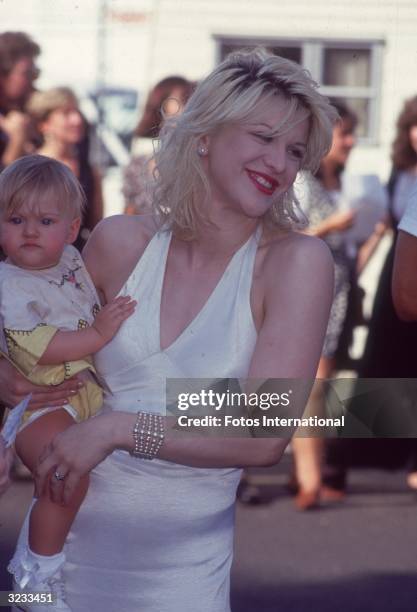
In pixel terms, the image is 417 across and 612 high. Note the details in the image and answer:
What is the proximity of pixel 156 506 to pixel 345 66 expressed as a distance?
154 inches

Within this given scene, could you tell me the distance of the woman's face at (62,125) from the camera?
5.06 meters

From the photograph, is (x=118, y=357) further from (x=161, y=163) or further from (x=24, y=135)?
(x=24, y=135)

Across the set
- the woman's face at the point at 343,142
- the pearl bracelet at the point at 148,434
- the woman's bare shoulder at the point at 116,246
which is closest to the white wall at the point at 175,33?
the woman's face at the point at 343,142

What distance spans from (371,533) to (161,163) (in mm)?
2599

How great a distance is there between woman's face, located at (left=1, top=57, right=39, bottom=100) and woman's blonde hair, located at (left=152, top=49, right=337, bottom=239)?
262 centimetres

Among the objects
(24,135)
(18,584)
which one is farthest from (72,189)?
(24,135)

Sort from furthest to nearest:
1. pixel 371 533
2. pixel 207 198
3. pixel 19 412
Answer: pixel 371 533 < pixel 207 198 < pixel 19 412

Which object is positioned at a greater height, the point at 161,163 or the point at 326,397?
the point at 161,163

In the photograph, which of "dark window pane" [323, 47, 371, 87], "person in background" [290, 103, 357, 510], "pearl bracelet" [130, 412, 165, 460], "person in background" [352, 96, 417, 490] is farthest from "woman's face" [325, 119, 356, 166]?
"pearl bracelet" [130, 412, 165, 460]

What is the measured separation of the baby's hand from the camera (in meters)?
2.33

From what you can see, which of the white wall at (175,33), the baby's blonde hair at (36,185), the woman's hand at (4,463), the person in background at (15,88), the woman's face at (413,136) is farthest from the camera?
the white wall at (175,33)

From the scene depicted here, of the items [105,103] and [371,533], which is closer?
[371,533]

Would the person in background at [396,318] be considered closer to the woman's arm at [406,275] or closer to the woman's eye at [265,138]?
the woman's arm at [406,275]

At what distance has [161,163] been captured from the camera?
2.48m
